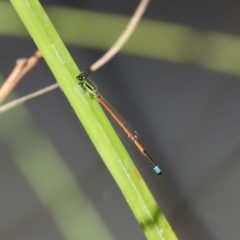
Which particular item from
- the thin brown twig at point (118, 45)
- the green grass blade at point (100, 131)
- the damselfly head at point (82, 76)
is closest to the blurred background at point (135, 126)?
the thin brown twig at point (118, 45)

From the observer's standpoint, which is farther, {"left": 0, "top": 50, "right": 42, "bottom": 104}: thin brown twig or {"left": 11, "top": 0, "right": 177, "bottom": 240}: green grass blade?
{"left": 0, "top": 50, "right": 42, "bottom": 104}: thin brown twig

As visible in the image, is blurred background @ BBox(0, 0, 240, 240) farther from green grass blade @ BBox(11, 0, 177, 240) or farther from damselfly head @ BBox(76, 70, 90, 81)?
green grass blade @ BBox(11, 0, 177, 240)

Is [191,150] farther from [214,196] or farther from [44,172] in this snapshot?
→ [44,172]

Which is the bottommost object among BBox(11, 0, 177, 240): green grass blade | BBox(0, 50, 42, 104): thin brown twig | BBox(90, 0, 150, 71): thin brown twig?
BBox(11, 0, 177, 240): green grass blade

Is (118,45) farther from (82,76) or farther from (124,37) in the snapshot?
(82,76)

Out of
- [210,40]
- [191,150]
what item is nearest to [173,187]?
[191,150]

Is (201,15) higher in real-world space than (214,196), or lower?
higher

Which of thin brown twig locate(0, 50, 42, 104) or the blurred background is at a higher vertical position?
thin brown twig locate(0, 50, 42, 104)

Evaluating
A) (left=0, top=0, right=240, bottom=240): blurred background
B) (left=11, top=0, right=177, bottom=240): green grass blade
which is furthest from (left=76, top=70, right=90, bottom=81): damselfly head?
(left=0, top=0, right=240, bottom=240): blurred background
